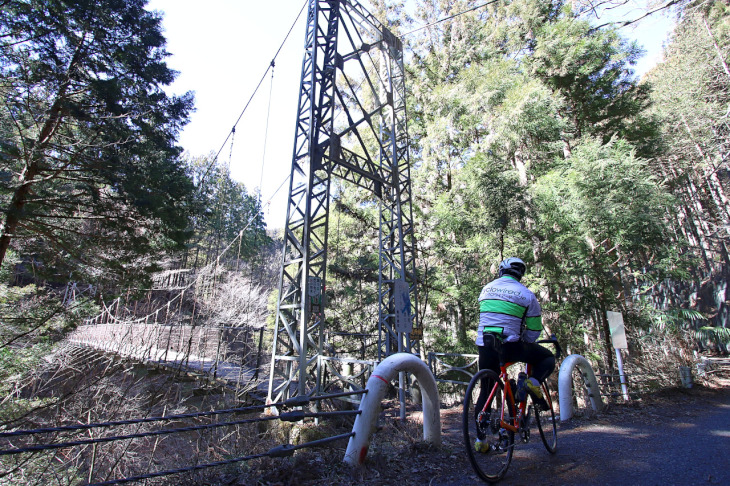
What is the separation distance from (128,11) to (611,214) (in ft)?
44.1

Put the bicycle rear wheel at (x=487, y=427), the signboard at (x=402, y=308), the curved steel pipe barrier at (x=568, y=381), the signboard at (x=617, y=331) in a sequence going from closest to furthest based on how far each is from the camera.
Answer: the bicycle rear wheel at (x=487, y=427) → the curved steel pipe barrier at (x=568, y=381) → the signboard at (x=617, y=331) → the signboard at (x=402, y=308)

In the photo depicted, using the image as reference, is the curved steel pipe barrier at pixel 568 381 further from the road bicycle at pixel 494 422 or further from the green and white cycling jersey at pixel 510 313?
the green and white cycling jersey at pixel 510 313

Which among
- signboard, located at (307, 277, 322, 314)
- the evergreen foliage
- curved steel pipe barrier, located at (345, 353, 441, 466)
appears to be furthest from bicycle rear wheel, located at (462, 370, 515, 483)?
the evergreen foliage

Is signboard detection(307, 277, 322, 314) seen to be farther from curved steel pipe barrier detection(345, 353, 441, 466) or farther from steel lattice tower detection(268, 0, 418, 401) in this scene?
curved steel pipe barrier detection(345, 353, 441, 466)

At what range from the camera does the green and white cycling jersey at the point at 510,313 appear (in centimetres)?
274

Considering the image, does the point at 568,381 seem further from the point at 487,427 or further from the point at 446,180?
the point at 446,180

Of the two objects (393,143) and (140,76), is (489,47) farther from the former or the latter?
(140,76)

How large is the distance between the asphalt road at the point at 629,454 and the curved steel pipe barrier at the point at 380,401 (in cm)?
55

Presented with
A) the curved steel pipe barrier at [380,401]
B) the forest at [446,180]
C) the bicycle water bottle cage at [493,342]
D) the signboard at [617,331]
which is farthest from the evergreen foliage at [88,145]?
the signboard at [617,331]

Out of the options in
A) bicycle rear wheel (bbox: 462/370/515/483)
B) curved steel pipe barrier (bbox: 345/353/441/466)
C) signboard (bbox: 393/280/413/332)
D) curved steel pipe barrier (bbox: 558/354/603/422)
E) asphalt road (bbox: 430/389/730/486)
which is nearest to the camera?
bicycle rear wheel (bbox: 462/370/515/483)

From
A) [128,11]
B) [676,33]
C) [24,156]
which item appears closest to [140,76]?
[128,11]

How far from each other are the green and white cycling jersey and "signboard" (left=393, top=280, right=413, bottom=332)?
4099 mm

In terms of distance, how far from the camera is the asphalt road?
8.55 feet

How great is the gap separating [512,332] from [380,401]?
1161 mm
